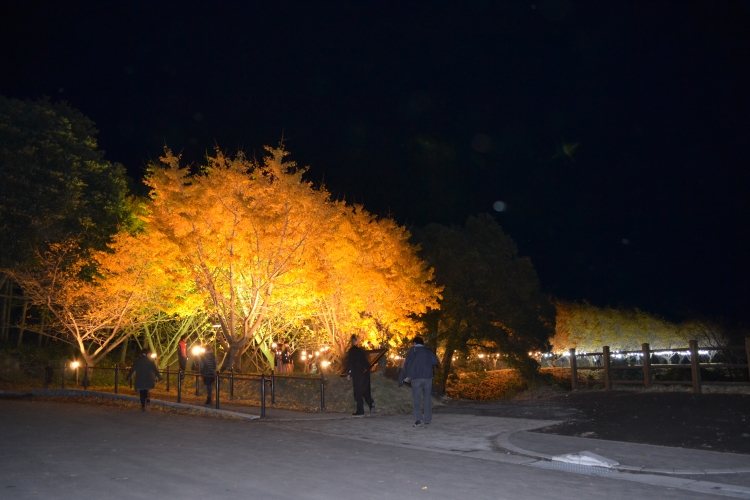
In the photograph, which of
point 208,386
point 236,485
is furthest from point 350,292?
point 236,485

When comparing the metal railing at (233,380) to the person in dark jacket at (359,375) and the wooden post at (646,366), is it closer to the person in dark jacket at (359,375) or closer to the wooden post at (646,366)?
the person in dark jacket at (359,375)

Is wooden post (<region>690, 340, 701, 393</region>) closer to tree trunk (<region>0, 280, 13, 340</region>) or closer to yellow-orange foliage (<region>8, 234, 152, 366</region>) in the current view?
yellow-orange foliage (<region>8, 234, 152, 366</region>)

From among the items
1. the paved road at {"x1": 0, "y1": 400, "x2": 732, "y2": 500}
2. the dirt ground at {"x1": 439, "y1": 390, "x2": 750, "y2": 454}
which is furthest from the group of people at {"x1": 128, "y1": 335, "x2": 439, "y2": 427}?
the dirt ground at {"x1": 439, "y1": 390, "x2": 750, "y2": 454}

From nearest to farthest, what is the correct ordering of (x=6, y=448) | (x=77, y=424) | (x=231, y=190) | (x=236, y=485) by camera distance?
1. (x=236, y=485)
2. (x=6, y=448)
3. (x=77, y=424)
4. (x=231, y=190)

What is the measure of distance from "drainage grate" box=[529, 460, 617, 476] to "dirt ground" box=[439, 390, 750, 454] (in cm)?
235

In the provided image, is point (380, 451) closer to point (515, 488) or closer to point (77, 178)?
point (515, 488)

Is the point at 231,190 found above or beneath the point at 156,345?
above

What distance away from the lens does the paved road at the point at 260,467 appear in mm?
7262

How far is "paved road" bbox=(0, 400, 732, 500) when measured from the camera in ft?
23.8

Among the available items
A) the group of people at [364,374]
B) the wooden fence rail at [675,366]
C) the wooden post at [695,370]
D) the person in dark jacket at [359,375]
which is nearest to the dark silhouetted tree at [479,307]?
the wooden fence rail at [675,366]

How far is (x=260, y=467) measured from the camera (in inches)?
344

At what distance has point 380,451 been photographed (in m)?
10.4

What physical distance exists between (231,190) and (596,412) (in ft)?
42.5

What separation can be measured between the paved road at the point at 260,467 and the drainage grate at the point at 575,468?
0.79ft
